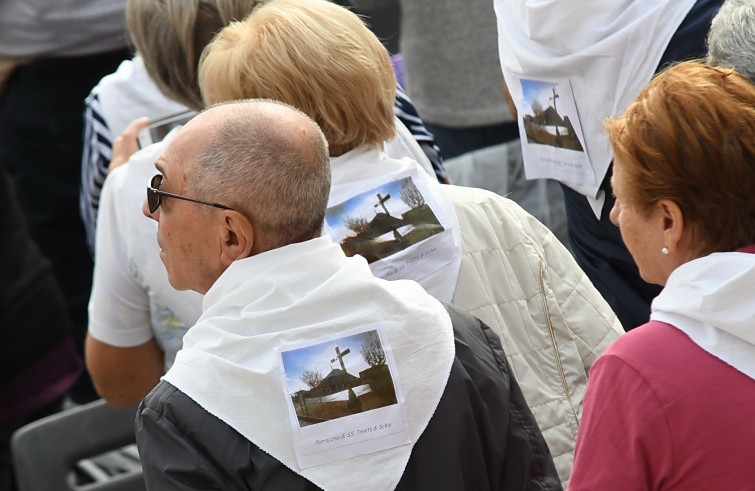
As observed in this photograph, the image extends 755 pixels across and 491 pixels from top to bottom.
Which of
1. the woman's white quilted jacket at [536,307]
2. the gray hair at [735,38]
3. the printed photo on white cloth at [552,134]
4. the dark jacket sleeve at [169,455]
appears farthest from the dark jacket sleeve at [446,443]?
the printed photo on white cloth at [552,134]

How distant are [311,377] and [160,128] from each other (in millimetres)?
1159

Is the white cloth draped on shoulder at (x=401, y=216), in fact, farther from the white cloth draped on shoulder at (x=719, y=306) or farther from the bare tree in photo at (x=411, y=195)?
the white cloth draped on shoulder at (x=719, y=306)

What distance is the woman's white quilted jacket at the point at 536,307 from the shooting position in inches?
83.5

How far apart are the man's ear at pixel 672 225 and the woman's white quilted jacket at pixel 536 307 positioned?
47 centimetres

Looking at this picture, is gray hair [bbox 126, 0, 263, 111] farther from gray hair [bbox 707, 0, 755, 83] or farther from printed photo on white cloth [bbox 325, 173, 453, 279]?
gray hair [bbox 707, 0, 755, 83]

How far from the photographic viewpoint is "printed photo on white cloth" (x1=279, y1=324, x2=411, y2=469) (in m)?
1.69

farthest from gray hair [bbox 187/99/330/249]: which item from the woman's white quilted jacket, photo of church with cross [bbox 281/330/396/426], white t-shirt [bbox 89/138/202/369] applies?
white t-shirt [bbox 89/138/202/369]

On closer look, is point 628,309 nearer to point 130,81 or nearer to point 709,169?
point 709,169

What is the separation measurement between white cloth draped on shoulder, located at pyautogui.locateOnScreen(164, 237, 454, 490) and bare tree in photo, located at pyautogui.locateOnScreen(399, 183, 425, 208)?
334mm

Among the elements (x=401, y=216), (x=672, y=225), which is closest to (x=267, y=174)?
(x=401, y=216)

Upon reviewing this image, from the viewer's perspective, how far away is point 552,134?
2619 mm

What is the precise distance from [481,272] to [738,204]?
0.59 meters

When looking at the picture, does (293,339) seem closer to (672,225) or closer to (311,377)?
(311,377)

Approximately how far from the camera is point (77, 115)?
4.04m
